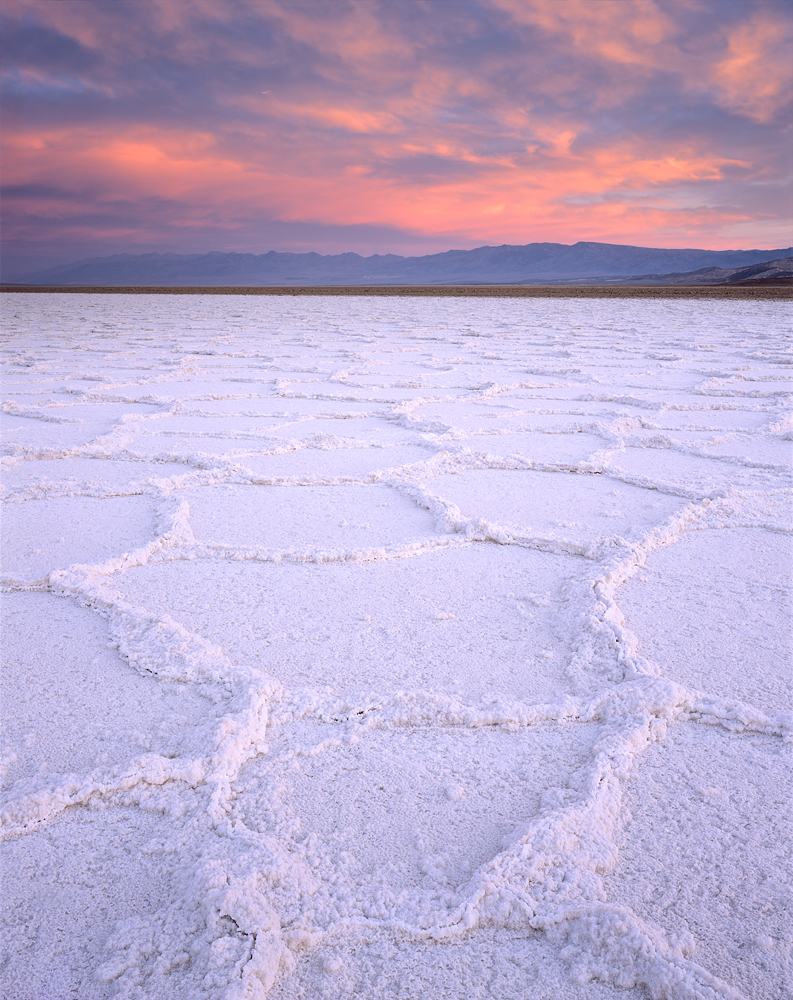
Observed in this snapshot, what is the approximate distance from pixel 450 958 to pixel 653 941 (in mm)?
216

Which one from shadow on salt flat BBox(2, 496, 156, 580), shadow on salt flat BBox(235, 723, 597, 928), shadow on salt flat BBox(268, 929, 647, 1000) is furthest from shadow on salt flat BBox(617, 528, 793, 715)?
shadow on salt flat BBox(2, 496, 156, 580)

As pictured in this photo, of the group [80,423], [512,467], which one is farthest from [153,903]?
[80,423]

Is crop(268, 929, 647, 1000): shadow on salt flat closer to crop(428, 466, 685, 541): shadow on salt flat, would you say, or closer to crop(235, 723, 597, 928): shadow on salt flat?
crop(235, 723, 597, 928): shadow on salt flat

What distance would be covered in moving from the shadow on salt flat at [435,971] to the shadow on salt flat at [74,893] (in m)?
0.20

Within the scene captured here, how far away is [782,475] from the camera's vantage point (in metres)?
2.33

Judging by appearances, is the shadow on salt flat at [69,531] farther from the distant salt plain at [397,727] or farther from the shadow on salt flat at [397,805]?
the shadow on salt flat at [397,805]

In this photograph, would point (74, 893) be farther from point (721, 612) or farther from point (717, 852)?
point (721, 612)

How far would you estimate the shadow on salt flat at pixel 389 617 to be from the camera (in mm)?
1161

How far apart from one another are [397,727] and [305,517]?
995mm

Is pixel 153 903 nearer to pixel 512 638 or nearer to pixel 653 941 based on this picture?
pixel 653 941

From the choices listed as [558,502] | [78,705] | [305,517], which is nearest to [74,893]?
[78,705]

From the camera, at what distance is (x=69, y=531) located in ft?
5.98

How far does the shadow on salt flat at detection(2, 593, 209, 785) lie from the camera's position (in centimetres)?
96

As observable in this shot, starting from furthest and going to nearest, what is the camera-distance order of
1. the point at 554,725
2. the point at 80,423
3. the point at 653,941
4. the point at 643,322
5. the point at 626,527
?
the point at 643,322 < the point at 80,423 < the point at 626,527 < the point at 554,725 < the point at 653,941
